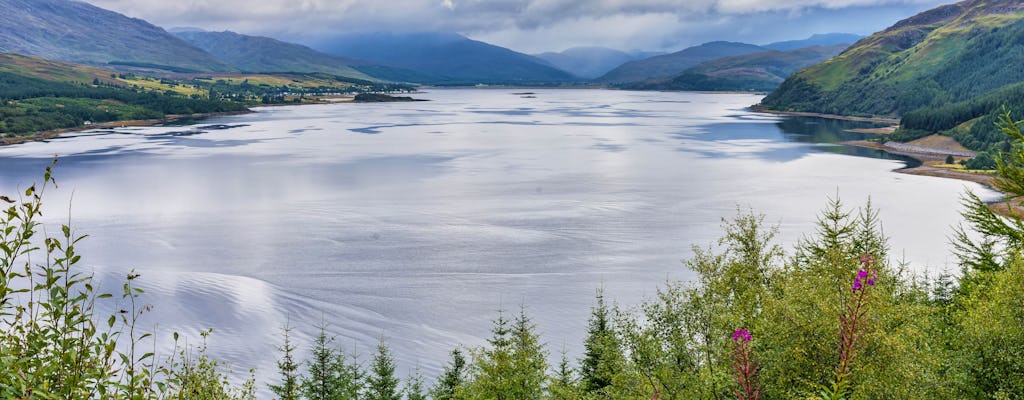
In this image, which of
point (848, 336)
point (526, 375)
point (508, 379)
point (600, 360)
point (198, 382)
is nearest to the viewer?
point (848, 336)

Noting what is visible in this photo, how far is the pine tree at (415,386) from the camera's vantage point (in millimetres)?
31136

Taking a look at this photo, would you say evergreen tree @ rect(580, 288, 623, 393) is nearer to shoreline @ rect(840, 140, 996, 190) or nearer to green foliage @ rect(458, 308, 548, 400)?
green foliage @ rect(458, 308, 548, 400)

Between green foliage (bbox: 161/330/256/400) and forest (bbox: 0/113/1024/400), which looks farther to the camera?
green foliage (bbox: 161/330/256/400)

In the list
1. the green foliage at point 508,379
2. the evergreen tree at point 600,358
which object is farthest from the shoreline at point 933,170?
the green foliage at point 508,379

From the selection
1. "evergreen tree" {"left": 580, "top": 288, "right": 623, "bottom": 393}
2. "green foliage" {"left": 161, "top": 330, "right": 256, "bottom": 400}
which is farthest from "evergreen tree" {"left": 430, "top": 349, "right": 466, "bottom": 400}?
"green foliage" {"left": 161, "top": 330, "right": 256, "bottom": 400}

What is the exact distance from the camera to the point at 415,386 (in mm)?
32000

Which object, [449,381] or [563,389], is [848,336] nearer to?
[563,389]

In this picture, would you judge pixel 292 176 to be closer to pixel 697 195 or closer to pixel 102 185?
pixel 102 185

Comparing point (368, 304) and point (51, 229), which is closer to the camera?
point (368, 304)

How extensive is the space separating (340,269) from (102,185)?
56861mm

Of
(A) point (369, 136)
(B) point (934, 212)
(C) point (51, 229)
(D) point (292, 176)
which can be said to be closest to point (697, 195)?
(B) point (934, 212)

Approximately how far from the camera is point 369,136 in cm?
16688

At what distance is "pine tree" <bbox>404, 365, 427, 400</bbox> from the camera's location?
31136mm

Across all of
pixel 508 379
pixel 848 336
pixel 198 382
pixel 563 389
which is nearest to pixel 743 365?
pixel 848 336
